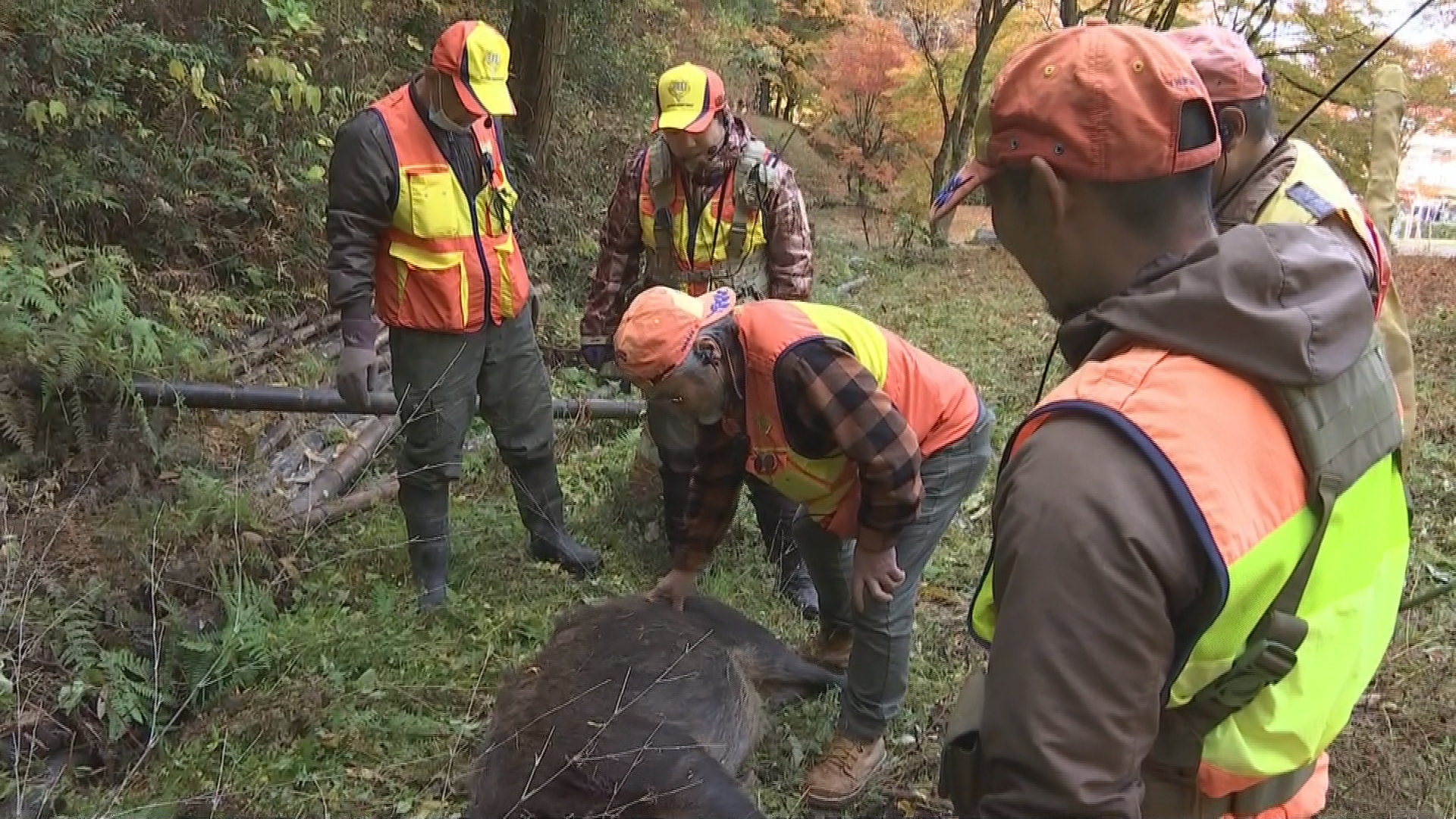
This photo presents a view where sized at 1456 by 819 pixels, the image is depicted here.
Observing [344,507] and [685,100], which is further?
[344,507]

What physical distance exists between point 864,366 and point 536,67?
308 inches

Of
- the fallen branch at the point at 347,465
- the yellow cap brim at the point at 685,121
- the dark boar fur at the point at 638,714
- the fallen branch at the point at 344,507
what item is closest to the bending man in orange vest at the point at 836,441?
the dark boar fur at the point at 638,714

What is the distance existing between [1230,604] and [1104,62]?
69cm

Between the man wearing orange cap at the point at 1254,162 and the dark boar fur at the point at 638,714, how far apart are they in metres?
2.25

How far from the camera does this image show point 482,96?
→ 13.7 feet

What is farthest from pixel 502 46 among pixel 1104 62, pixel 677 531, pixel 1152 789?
pixel 1152 789

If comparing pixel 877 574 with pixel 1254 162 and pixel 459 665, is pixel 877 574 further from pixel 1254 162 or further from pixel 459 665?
pixel 459 665

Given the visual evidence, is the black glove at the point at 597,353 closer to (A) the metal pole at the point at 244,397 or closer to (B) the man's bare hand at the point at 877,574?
(A) the metal pole at the point at 244,397

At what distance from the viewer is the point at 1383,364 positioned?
4.42 ft

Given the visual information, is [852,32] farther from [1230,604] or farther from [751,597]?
[1230,604]

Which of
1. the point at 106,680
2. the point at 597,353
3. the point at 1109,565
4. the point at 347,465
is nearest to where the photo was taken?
the point at 1109,565

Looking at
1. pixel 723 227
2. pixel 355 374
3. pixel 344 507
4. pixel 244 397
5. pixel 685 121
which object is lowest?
pixel 344 507

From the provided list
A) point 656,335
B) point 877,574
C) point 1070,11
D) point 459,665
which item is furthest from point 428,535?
point 1070,11

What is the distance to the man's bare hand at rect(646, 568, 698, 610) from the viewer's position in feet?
12.0
